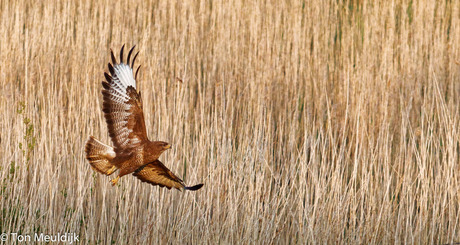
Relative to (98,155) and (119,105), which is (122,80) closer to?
(119,105)

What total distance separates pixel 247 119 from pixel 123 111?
2.15 meters

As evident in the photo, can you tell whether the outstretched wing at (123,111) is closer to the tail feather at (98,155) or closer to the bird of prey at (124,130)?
the bird of prey at (124,130)

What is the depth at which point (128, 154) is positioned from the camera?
2592mm

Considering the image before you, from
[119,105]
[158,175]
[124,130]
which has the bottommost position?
[158,175]

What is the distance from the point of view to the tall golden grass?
3797mm

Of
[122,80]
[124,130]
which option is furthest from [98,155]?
[122,80]

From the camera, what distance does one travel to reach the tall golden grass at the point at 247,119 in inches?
149

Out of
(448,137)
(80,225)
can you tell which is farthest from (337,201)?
(80,225)

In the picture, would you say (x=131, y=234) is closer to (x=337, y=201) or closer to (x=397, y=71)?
(x=337, y=201)

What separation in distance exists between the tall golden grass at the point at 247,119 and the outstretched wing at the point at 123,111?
108cm

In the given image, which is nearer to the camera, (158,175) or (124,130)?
(124,130)

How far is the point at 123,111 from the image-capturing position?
2.63 metres

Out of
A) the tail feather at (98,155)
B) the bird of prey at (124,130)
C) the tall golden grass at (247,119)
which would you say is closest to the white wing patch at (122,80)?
the bird of prey at (124,130)

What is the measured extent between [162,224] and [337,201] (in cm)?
109
